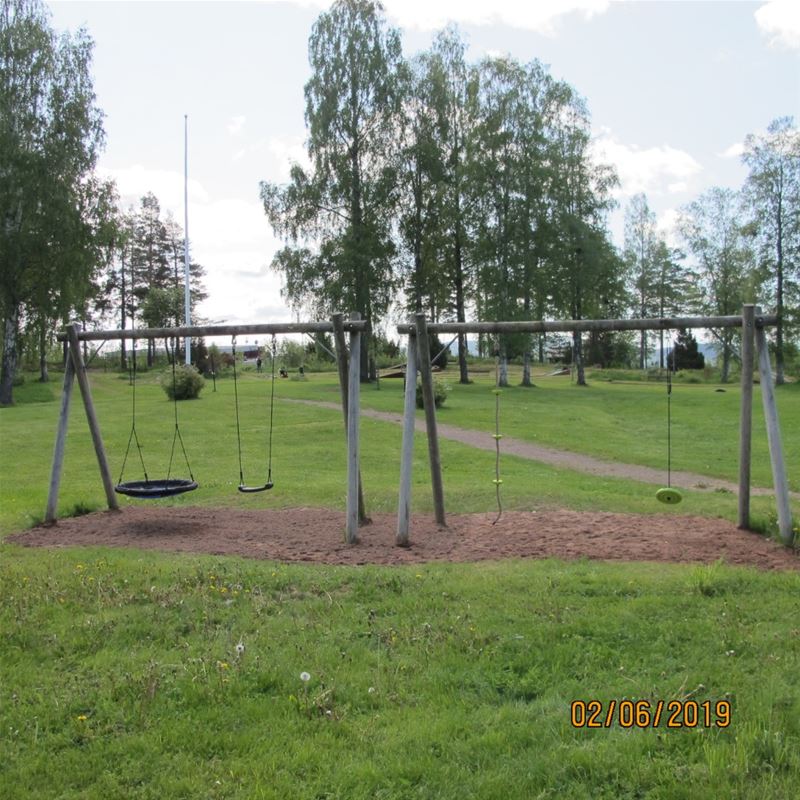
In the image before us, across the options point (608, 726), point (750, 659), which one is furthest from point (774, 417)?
point (608, 726)

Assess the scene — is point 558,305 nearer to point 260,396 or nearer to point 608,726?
point 260,396

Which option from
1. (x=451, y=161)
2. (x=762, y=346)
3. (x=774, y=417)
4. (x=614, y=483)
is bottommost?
(x=614, y=483)

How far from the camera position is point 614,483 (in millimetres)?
12094

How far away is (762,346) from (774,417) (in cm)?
73

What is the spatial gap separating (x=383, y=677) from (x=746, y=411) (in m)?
5.42

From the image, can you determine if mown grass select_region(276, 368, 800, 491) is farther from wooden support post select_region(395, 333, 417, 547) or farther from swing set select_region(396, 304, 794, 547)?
wooden support post select_region(395, 333, 417, 547)

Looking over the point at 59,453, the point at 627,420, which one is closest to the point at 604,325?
the point at 59,453

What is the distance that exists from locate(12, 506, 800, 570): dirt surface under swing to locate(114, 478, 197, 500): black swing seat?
453 mm

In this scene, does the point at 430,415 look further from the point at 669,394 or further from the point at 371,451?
the point at 371,451

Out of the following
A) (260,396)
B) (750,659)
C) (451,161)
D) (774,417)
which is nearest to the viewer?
(750,659)

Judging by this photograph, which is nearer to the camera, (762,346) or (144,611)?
(144,611)

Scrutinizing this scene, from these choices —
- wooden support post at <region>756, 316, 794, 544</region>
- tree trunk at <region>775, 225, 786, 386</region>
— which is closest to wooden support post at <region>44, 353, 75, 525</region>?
wooden support post at <region>756, 316, 794, 544</region>

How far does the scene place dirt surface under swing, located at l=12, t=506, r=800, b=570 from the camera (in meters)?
6.65

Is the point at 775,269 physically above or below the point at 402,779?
above
